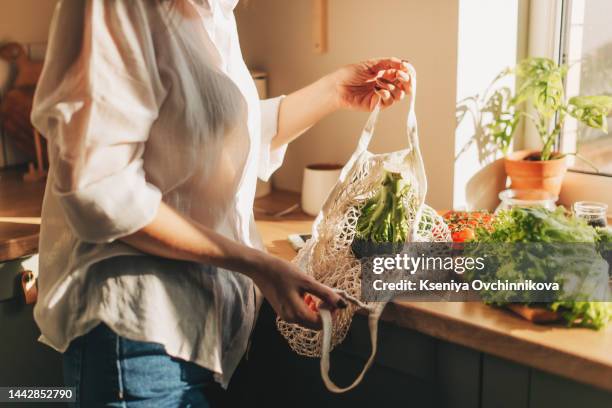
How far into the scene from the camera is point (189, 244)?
85 centimetres

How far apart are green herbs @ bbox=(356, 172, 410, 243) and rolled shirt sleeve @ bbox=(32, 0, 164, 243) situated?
421mm

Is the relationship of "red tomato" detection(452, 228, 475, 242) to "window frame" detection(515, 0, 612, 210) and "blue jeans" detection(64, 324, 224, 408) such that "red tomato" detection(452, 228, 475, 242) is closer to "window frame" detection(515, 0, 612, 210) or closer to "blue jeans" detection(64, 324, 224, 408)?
"window frame" detection(515, 0, 612, 210)

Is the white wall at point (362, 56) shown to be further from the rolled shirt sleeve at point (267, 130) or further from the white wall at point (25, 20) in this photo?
Answer: the white wall at point (25, 20)

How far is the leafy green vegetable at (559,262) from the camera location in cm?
99

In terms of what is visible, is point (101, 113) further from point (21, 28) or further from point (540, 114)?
point (21, 28)

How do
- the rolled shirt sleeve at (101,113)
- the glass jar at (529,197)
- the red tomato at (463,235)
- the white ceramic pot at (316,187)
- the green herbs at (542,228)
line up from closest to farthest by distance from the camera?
1. the rolled shirt sleeve at (101,113)
2. the green herbs at (542,228)
3. the red tomato at (463,235)
4. the glass jar at (529,197)
5. the white ceramic pot at (316,187)

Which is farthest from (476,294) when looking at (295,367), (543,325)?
(295,367)

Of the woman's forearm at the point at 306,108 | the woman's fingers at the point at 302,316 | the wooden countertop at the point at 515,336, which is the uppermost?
the woman's forearm at the point at 306,108

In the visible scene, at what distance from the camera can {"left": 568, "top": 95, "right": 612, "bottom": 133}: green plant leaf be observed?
1.47 m

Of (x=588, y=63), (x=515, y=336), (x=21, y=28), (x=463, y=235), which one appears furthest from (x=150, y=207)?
(x=21, y=28)

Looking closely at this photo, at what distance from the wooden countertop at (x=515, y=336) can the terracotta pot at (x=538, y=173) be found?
0.53 m

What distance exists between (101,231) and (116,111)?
137 mm

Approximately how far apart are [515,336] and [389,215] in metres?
0.27

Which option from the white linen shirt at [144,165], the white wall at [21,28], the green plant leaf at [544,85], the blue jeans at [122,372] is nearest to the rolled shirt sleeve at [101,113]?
the white linen shirt at [144,165]
